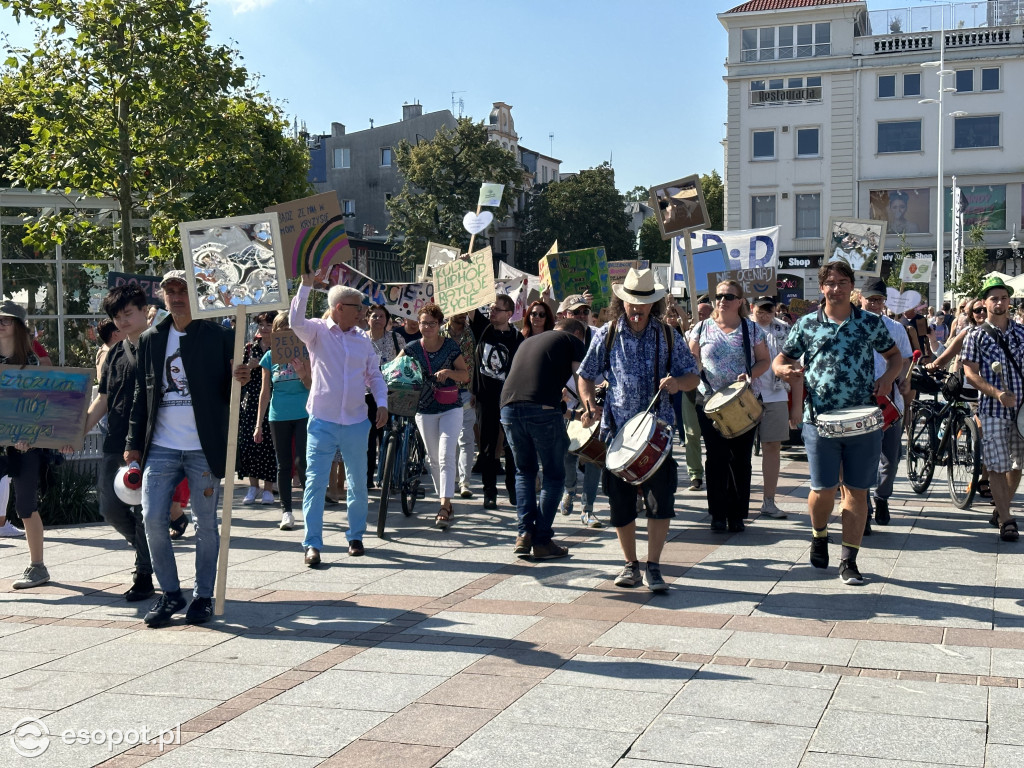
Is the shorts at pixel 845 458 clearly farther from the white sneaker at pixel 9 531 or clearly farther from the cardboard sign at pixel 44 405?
the white sneaker at pixel 9 531

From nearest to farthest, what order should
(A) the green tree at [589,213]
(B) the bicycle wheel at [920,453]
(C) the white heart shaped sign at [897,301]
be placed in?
1. (B) the bicycle wheel at [920,453]
2. (C) the white heart shaped sign at [897,301]
3. (A) the green tree at [589,213]

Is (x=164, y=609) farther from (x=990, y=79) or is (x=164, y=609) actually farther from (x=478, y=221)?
(x=990, y=79)

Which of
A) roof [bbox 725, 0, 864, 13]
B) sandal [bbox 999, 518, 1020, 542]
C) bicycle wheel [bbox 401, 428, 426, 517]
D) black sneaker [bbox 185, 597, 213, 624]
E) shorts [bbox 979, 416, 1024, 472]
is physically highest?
roof [bbox 725, 0, 864, 13]

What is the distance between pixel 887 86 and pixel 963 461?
156 feet

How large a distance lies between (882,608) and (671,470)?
1436 millimetres

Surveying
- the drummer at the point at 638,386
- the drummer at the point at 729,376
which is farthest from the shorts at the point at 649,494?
the drummer at the point at 729,376

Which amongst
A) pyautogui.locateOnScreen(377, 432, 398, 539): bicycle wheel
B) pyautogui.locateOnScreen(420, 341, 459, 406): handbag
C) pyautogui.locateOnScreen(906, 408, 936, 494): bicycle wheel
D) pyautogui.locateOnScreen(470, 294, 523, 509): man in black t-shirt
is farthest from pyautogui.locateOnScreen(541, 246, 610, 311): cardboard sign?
pyautogui.locateOnScreen(377, 432, 398, 539): bicycle wheel

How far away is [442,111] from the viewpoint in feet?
258

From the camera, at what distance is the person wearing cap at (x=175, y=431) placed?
21.9 feet

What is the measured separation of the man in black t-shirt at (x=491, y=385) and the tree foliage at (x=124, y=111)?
284 inches

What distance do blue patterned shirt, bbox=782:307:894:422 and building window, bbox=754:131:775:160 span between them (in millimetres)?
50009

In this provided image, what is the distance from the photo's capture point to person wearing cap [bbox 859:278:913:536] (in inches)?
364

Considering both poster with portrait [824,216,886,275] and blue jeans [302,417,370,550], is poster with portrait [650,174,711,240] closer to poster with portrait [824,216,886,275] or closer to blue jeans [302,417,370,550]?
poster with portrait [824,216,886,275]

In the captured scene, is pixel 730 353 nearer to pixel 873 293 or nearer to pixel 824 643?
pixel 873 293
